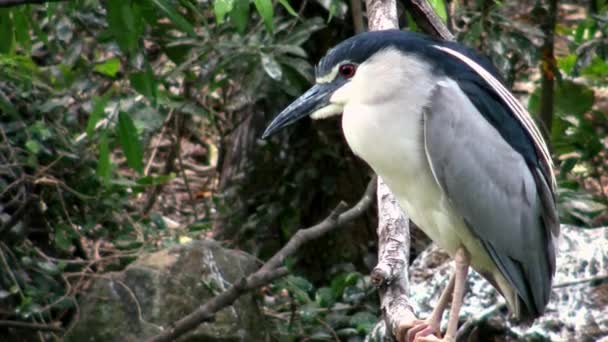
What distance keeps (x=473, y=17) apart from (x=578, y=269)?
1.35 metres

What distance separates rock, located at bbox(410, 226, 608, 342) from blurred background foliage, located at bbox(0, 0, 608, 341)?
55 cm

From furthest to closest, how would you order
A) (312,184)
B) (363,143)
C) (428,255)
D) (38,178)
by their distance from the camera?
(312,184), (38,178), (428,255), (363,143)

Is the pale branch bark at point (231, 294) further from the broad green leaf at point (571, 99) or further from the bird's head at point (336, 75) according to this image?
the broad green leaf at point (571, 99)

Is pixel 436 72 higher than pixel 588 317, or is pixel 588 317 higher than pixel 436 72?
pixel 436 72

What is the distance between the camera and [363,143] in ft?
9.66

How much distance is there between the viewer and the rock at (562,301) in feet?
11.9

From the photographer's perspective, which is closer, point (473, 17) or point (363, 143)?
point (363, 143)

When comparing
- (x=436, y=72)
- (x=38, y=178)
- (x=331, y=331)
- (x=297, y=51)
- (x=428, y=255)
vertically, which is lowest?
(x=331, y=331)

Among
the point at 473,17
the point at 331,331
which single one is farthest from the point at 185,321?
the point at 473,17

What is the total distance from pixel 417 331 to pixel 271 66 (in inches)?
66.3

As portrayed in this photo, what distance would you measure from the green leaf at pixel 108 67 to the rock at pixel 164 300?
82 cm

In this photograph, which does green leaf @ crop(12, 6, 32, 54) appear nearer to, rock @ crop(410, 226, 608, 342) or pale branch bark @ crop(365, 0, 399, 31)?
pale branch bark @ crop(365, 0, 399, 31)

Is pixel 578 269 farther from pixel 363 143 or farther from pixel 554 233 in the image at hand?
pixel 363 143

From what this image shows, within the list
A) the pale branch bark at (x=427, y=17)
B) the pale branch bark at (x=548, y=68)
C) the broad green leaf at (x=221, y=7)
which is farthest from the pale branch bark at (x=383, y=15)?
the pale branch bark at (x=548, y=68)
